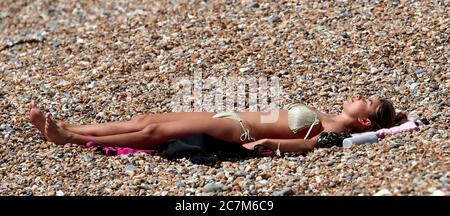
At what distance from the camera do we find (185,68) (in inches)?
392

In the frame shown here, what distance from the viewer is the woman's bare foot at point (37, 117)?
779cm

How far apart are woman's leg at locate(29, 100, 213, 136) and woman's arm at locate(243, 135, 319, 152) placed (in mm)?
549

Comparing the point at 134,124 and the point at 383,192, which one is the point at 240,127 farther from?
the point at 383,192

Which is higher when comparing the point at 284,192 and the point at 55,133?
the point at 55,133

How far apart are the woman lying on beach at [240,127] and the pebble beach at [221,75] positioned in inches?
6.4

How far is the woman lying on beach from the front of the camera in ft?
24.5

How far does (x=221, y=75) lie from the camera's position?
970 centimetres

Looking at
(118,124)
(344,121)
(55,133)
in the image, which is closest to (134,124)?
(118,124)

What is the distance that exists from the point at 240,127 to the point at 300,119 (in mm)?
569

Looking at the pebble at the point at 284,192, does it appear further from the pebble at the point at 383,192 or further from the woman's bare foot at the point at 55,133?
the woman's bare foot at the point at 55,133

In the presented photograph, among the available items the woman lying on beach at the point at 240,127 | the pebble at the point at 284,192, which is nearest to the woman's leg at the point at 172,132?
the woman lying on beach at the point at 240,127

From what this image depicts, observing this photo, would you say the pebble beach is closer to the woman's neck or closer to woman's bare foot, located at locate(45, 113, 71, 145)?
woman's bare foot, located at locate(45, 113, 71, 145)
